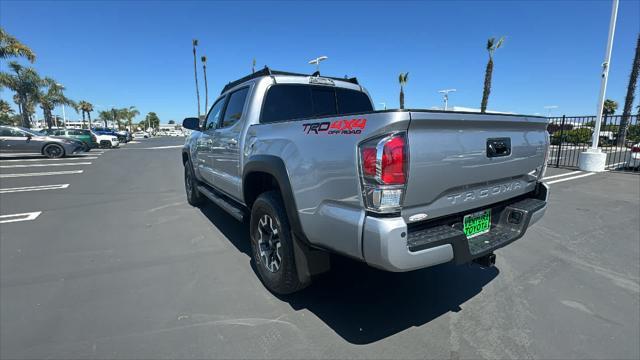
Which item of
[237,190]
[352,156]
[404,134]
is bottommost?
[237,190]

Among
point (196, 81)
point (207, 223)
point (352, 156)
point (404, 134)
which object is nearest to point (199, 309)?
point (352, 156)

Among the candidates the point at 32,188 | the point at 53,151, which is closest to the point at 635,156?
the point at 32,188

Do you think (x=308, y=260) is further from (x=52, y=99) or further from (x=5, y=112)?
(x=5, y=112)

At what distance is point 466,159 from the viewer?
2221mm

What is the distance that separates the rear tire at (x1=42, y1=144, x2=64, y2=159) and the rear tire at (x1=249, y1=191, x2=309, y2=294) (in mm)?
17240

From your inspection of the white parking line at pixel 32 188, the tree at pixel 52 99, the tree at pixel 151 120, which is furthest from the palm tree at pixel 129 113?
the white parking line at pixel 32 188

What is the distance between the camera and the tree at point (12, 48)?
883 inches

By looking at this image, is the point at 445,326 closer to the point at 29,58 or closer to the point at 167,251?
the point at 167,251

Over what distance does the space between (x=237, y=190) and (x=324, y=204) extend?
180 centimetres

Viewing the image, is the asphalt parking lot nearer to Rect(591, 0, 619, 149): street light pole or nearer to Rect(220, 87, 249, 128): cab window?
Rect(220, 87, 249, 128): cab window

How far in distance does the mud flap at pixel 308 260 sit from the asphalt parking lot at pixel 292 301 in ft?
1.34

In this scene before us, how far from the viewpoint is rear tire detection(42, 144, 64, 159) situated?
1537 cm

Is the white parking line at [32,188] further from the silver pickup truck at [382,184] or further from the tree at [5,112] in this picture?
the tree at [5,112]

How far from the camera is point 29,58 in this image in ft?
78.3
